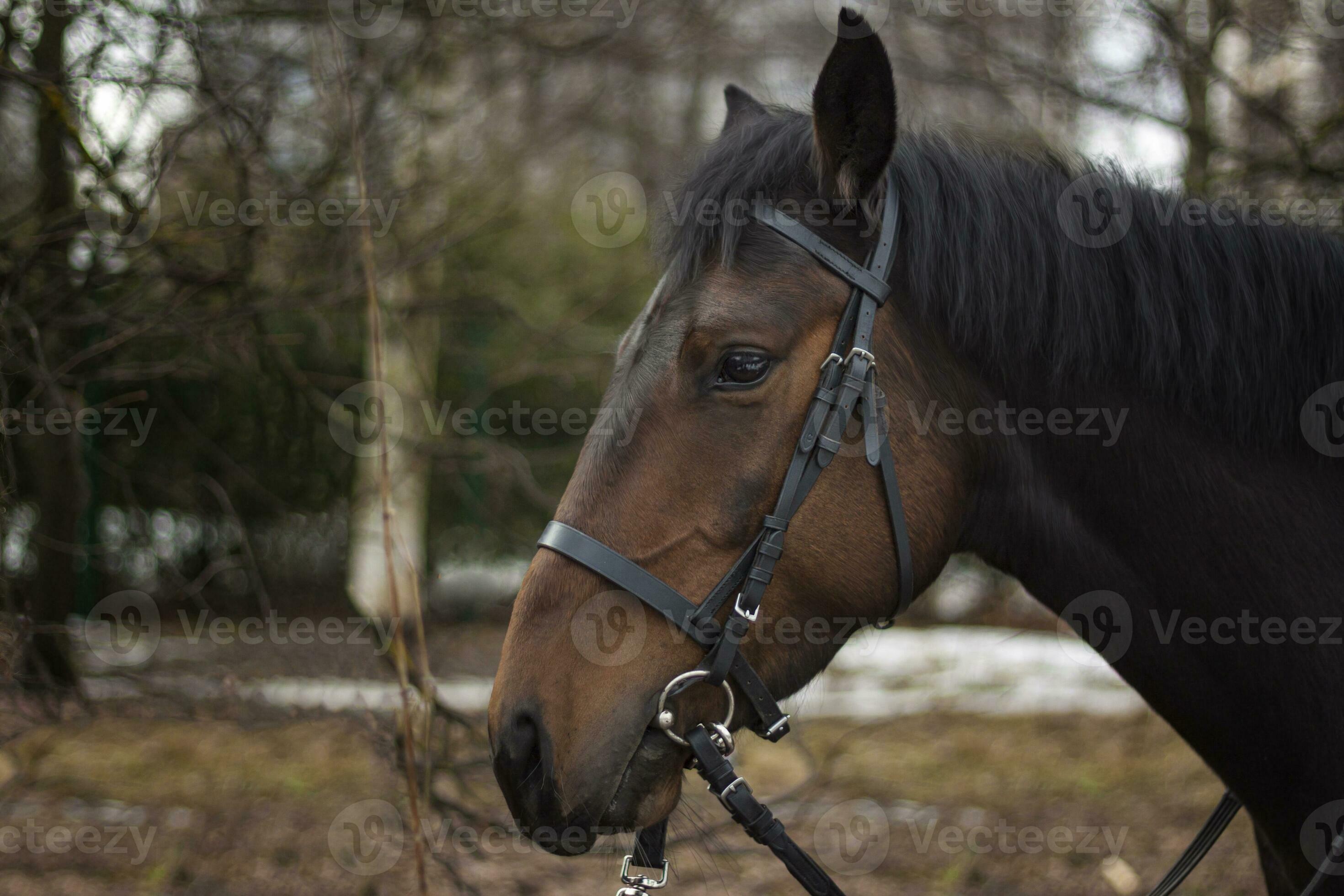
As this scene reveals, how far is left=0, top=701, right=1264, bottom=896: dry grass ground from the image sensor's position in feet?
13.0

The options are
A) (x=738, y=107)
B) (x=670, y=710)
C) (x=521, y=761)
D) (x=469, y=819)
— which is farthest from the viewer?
(x=469, y=819)

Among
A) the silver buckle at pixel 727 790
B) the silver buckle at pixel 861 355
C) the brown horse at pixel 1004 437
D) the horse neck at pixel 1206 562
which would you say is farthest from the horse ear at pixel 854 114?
the silver buckle at pixel 727 790

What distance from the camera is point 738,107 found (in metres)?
2.60

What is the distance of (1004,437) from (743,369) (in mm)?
620

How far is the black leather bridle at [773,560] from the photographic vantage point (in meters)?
1.87

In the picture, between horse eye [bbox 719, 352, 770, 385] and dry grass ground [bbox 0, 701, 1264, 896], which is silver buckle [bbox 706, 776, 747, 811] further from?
dry grass ground [bbox 0, 701, 1264, 896]

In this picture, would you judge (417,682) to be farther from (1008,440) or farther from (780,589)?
(1008,440)

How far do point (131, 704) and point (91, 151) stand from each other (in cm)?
256

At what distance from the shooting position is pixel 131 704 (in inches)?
176

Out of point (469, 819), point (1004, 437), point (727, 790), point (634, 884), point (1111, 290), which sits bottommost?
point (469, 819)

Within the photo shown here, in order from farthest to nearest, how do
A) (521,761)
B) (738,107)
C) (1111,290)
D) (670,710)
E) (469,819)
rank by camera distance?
1. (469,819)
2. (738,107)
3. (1111,290)
4. (670,710)
5. (521,761)

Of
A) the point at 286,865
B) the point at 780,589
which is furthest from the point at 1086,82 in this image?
the point at 286,865

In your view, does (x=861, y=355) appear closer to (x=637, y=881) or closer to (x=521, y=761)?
(x=521, y=761)

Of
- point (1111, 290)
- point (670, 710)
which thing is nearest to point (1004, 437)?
point (1111, 290)
